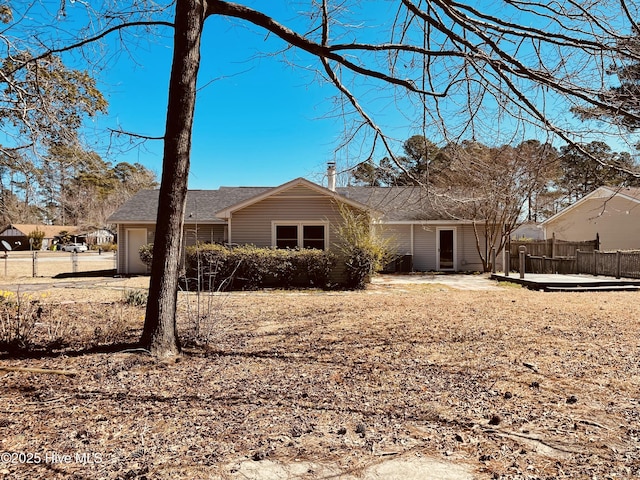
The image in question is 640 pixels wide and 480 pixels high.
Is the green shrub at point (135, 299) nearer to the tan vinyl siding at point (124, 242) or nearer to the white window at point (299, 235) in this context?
the white window at point (299, 235)

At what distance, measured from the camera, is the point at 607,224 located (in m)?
20.2

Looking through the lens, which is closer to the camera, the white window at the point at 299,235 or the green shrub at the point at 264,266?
the green shrub at the point at 264,266

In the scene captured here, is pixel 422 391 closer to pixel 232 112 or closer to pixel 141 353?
pixel 141 353

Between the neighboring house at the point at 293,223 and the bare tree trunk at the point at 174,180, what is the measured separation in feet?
30.8

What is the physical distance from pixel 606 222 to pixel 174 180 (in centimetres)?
2279

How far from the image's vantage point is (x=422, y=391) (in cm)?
343

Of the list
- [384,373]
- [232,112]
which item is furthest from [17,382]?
[232,112]

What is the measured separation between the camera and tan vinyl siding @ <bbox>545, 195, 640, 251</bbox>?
18984 mm

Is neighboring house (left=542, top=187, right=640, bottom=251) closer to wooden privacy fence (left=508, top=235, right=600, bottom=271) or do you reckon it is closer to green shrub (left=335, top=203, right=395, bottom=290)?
wooden privacy fence (left=508, top=235, right=600, bottom=271)

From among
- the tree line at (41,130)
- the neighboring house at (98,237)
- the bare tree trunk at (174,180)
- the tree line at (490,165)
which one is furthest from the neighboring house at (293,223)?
the neighboring house at (98,237)

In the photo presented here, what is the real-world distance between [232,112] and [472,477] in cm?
704

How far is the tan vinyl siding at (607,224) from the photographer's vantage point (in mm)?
18984

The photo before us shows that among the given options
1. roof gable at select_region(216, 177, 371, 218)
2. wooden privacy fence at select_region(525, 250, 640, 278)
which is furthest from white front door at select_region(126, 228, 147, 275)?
wooden privacy fence at select_region(525, 250, 640, 278)

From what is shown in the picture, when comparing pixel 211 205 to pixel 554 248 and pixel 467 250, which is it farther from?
pixel 554 248
